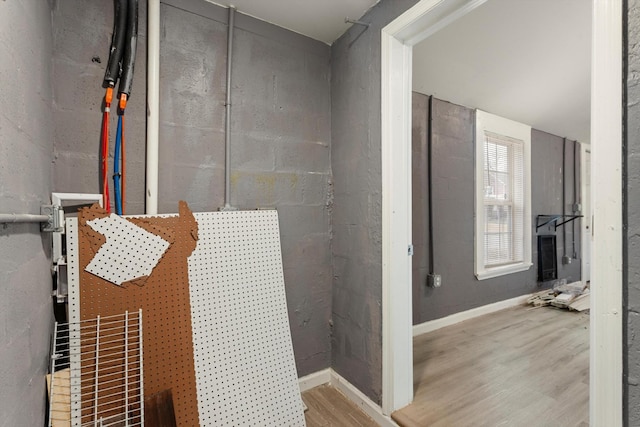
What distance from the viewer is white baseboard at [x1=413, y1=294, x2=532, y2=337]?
290 centimetres

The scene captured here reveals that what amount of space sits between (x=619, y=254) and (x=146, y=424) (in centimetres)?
188

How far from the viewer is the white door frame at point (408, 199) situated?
2.88ft

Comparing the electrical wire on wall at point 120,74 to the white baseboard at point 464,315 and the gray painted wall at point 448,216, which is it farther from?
the white baseboard at point 464,315

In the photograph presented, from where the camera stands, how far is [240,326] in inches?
63.2

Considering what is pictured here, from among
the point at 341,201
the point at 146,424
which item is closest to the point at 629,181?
the point at 341,201

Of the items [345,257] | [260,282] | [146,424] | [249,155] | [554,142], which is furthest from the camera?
[554,142]

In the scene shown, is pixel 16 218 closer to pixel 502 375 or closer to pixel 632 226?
pixel 632 226

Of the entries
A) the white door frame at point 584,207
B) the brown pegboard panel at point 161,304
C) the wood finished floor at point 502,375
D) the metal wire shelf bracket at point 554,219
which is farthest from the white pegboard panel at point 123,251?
the white door frame at point 584,207

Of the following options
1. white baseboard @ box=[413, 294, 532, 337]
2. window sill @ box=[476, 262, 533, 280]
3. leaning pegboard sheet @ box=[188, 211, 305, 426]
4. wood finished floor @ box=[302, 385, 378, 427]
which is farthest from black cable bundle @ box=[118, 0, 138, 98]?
window sill @ box=[476, 262, 533, 280]

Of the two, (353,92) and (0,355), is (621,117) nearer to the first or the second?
(353,92)

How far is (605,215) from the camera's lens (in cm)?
89

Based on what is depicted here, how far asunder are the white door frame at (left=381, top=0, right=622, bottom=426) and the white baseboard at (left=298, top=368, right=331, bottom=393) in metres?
0.53

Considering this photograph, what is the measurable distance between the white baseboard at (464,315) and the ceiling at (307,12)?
263 cm

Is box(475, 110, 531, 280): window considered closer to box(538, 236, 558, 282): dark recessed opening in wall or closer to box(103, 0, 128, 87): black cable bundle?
box(538, 236, 558, 282): dark recessed opening in wall
